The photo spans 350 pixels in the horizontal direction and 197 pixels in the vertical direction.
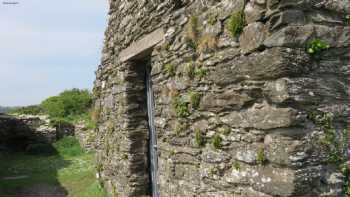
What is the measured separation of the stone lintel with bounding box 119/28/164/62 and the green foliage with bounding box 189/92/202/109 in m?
1.21

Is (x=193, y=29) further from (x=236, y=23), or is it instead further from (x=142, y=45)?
(x=142, y=45)

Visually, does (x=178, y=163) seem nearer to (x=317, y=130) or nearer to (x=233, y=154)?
(x=233, y=154)

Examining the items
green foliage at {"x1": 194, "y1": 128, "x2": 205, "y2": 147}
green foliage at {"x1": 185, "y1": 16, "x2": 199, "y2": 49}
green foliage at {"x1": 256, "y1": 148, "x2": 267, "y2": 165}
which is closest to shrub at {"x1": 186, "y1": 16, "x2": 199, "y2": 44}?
green foliage at {"x1": 185, "y1": 16, "x2": 199, "y2": 49}

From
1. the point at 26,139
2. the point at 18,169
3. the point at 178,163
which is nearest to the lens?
the point at 178,163

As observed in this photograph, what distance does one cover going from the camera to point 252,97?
309 cm

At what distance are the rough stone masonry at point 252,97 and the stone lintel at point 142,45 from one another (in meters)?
0.04

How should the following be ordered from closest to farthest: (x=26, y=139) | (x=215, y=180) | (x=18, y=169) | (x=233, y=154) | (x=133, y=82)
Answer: (x=233, y=154) < (x=215, y=180) < (x=133, y=82) < (x=18, y=169) < (x=26, y=139)

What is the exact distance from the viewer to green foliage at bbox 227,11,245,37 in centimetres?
320

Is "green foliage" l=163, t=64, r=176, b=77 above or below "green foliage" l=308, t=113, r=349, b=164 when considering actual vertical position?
above

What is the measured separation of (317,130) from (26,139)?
16827mm

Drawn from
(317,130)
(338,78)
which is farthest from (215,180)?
Result: (338,78)

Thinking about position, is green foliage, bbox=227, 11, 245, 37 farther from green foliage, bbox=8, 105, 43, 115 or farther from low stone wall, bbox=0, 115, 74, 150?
green foliage, bbox=8, 105, 43, 115

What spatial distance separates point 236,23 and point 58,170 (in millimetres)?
9796

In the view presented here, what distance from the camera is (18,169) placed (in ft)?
40.4
